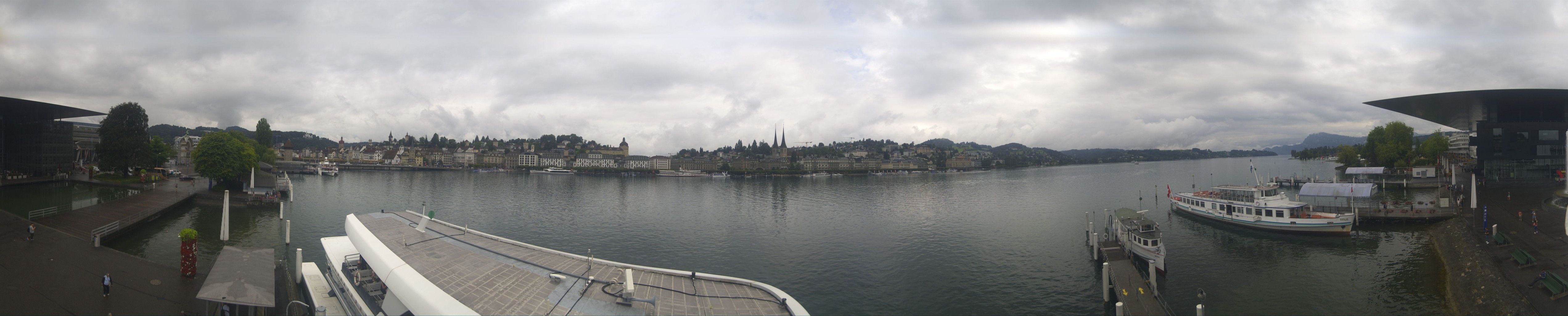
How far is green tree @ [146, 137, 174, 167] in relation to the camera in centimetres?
4069

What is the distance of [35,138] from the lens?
38500 mm

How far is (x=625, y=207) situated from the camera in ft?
120

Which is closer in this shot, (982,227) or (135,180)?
(982,227)

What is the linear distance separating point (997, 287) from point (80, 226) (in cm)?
2932

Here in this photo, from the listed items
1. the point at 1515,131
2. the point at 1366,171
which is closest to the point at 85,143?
the point at 1515,131

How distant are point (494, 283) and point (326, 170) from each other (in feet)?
300

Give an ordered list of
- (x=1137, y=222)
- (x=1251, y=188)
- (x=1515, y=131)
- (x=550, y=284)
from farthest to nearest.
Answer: (x=1515, y=131), (x=1251, y=188), (x=1137, y=222), (x=550, y=284)

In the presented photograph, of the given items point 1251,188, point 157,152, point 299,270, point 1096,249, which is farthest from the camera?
point 157,152

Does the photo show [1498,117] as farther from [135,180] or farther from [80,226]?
[135,180]

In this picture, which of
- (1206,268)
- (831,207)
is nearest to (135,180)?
(831,207)

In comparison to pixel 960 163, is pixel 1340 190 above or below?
below

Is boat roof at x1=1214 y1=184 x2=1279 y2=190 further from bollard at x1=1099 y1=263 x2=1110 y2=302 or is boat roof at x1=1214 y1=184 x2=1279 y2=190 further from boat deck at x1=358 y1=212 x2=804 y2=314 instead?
boat deck at x1=358 y1=212 x2=804 y2=314

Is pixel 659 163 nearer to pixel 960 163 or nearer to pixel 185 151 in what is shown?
pixel 185 151

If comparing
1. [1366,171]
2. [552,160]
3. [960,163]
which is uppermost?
[552,160]
